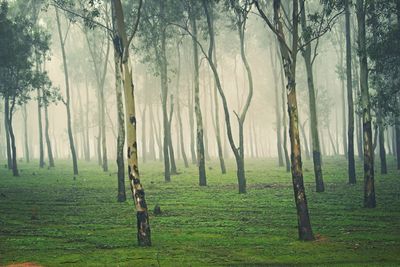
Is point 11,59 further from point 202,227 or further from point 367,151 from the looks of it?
point 367,151

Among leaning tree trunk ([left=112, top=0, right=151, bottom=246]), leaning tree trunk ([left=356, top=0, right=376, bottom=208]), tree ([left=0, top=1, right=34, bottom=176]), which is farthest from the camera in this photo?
tree ([left=0, top=1, right=34, bottom=176])

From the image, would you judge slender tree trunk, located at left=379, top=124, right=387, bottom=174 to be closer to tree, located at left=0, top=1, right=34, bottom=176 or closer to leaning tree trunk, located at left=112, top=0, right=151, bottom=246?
leaning tree trunk, located at left=112, top=0, right=151, bottom=246

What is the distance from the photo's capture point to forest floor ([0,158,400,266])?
1282 centimetres

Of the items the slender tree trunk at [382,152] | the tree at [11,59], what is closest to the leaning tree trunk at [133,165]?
the slender tree trunk at [382,152]

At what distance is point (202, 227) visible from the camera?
1742cm

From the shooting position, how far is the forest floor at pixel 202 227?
12.8 metres

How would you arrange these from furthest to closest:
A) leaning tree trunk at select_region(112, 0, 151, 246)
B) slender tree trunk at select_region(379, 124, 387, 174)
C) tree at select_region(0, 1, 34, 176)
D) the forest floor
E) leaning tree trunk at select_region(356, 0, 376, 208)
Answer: tree at select_region(0, 1, 34, 176), slender tree trunk at select_region(379, 124, 387, 174), leaning tree trunk at select_region(356, 0, 376, 208), leaning tree trunk at select_region(112, 0, 151, 246), the forest floor

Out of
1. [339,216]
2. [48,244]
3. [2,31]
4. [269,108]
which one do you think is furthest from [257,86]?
[48,244]

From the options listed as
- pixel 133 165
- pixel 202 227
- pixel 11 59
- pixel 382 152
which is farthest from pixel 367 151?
pixel 11 59

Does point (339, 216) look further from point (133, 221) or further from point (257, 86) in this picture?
point (257, 86)

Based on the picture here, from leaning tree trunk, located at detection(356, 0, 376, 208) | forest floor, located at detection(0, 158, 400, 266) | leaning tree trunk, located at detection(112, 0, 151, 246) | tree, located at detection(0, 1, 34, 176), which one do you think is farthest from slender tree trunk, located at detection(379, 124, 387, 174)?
tree, located at detection(0, 1, 34, 176)

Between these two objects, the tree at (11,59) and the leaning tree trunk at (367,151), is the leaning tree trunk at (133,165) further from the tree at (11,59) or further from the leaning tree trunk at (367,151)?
the tree at (11,59)

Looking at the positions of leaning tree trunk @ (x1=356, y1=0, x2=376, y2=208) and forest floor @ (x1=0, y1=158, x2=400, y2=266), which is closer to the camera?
forest floor @ (x1=0, y1=158, x2=400, y2=266)

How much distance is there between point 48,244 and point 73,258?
2329mm
